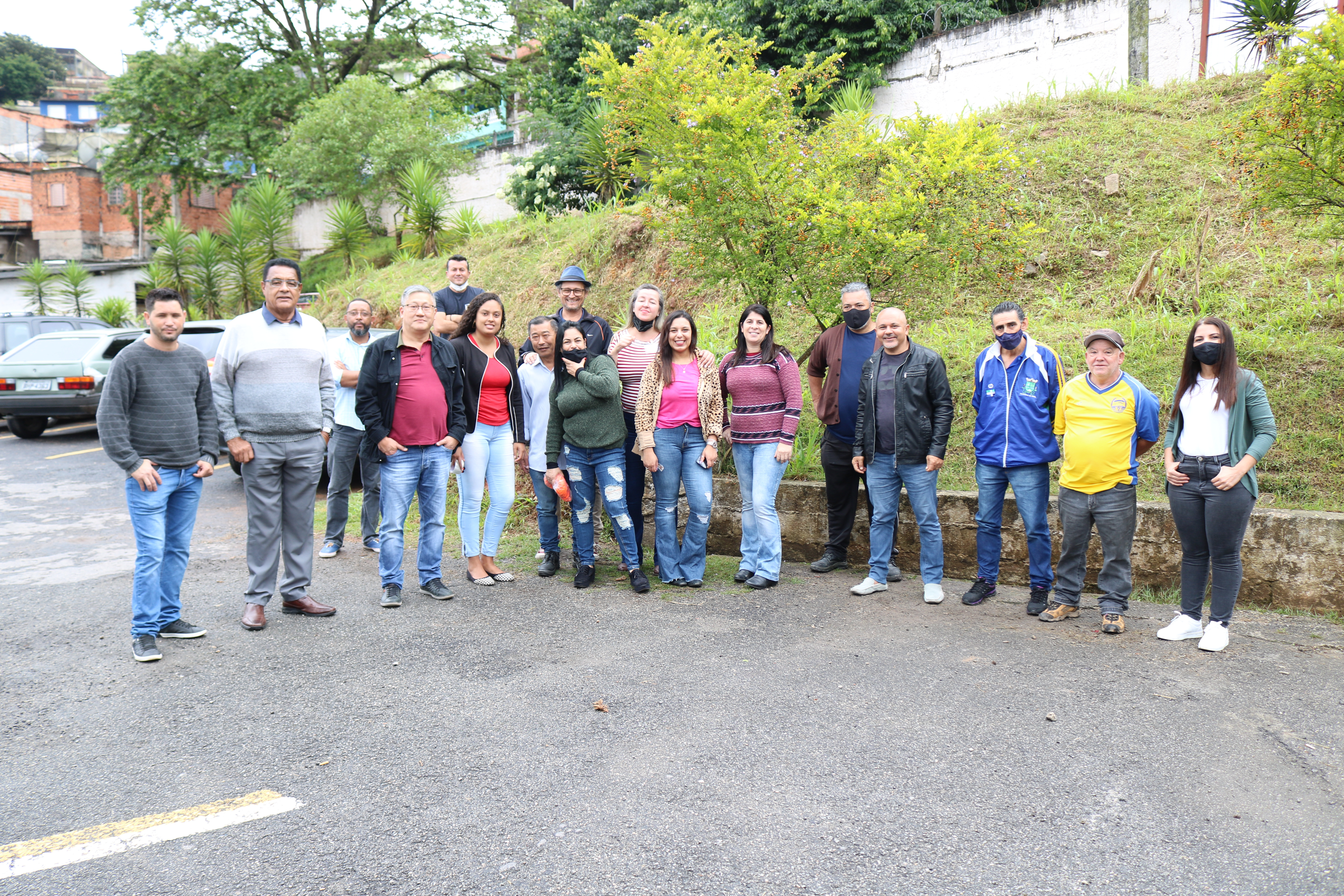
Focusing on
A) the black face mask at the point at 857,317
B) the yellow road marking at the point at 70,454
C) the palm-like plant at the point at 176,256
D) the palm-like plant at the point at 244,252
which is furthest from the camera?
the palm-like plant at the point at 176,256

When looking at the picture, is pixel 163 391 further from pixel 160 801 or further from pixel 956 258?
pixel 956 258

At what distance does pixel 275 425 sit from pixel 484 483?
1586 mm

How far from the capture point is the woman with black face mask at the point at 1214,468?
5.15 metres

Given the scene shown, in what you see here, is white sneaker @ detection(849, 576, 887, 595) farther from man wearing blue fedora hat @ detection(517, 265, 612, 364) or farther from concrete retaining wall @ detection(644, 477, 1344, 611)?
man wearing blue fedora hat @ detection(517, 265, 612, 364)

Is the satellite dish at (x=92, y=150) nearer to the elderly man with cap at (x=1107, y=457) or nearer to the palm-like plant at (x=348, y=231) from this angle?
the palm-like plant at (x=348, y=231)

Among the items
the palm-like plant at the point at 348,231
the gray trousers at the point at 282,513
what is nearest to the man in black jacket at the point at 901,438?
the gray trousers at the point at 282,513

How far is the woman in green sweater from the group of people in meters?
0.02

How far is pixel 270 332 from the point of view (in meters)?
5.75

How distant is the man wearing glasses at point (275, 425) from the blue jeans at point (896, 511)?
11.9ft

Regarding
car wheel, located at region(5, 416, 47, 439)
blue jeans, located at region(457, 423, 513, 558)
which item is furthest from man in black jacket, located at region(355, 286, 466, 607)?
car wheel, located at region(5, 416, 47, 439)

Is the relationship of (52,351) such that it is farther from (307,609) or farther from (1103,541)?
(1103,541)

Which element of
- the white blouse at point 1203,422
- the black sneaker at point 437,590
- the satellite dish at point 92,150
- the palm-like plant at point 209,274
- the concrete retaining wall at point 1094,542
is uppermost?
the satellite dish at point 92,150

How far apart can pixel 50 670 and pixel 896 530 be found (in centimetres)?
532

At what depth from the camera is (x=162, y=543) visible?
5.24m
